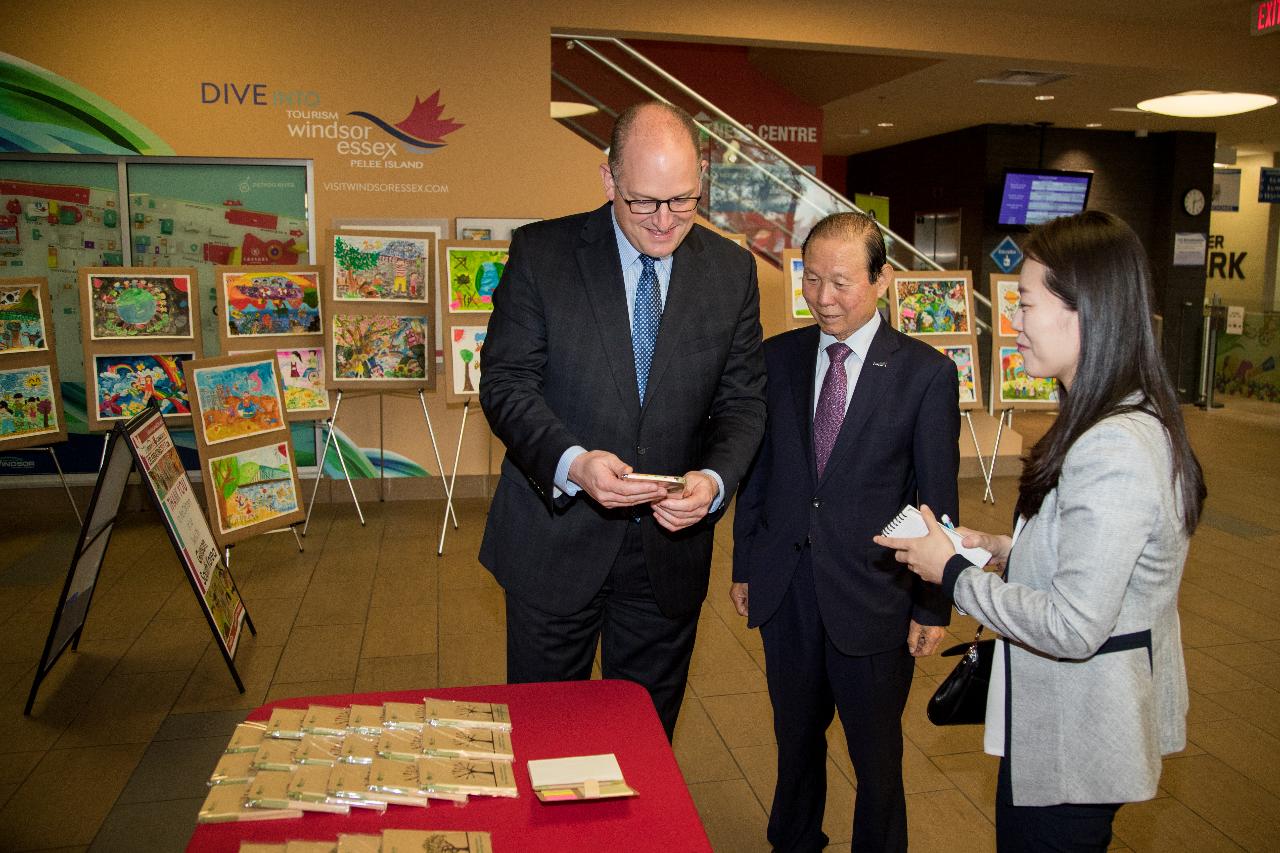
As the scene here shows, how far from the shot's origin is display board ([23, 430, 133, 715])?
378 cm

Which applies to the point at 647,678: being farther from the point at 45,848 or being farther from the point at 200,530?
the point at 200,530

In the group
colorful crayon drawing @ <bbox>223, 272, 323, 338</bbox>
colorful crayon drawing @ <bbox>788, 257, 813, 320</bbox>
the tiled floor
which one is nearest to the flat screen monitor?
colorful crayon drawing @ <bbox>788, 257, 813, 320</bbox>

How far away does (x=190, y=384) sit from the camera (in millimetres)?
5047

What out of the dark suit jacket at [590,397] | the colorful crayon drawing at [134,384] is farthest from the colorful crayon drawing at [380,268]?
the dark suit jacket at [590,397]

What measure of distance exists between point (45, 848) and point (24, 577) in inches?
115

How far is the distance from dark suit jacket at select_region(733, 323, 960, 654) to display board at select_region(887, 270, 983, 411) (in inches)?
202

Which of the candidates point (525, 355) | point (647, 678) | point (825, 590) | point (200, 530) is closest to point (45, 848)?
point (200, 530)

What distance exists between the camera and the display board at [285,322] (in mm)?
6160

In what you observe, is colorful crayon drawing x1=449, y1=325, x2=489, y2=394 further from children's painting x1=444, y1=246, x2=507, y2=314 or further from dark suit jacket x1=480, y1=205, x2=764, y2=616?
dark suit jacket x1=480, y1=205, x2=764, y2=616

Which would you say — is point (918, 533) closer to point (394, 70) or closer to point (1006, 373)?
point (394, 70)

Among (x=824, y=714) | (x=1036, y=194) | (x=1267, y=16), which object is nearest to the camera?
(x=824, y=714)

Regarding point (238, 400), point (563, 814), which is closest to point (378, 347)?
point (238, 400)

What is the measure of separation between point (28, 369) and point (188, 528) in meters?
2.83

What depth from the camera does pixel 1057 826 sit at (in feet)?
5.72
